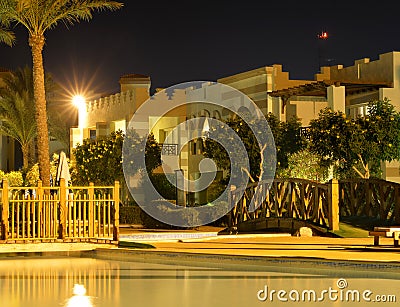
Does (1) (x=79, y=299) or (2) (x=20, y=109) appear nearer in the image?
(1) (x=79, y=299)

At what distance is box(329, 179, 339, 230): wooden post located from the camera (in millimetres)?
22781

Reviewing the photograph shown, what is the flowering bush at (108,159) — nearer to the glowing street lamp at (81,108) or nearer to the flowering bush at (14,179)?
the flowering bush at (14,179)

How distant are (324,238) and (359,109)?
A: 46.1ft

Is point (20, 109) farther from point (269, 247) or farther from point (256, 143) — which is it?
point (269, 247)

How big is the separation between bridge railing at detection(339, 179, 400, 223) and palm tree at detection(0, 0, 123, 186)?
9028mm

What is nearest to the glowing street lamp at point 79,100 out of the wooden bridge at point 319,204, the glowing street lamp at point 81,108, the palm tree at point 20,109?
the glowing street lamp at point 81,108

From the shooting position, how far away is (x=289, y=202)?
24953 mm

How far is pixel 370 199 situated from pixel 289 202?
248cm

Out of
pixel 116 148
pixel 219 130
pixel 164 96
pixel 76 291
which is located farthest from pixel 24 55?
pixel 76 291

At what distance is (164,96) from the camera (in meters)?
45.8

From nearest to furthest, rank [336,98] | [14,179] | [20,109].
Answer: [336,98] < [14,179] < [20,109]

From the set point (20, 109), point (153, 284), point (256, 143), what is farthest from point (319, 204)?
point (20, 109)

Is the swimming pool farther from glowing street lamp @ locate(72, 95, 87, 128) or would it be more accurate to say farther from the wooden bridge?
glowing street lamp @ locate(72, 95, 87, 128)

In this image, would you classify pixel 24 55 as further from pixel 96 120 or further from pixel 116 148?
pixel 116 148
